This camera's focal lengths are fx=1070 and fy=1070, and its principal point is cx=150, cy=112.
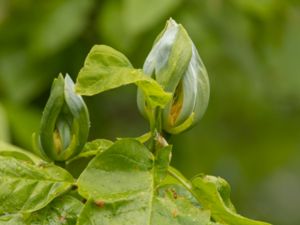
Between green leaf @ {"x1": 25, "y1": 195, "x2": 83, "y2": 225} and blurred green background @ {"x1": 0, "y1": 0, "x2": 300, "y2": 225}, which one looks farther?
blurred green background @ {"x1": 0, "y1": 0, "x2": 300, "y2": 225}

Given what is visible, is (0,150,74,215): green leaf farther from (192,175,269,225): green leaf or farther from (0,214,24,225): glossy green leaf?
(192,175,269,225): green leaf

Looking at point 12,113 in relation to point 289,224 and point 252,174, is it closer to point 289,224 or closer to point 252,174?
point 252,174

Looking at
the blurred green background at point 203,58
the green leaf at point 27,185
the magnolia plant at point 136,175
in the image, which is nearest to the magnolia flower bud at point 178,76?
the magnolia plant at point 136,175

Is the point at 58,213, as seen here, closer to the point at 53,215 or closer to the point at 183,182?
the point at 53,215

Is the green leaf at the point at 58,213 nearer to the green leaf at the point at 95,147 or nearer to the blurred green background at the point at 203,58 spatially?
the green leaf at the point at 95,147

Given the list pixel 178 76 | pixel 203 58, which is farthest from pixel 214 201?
pixel 203 58

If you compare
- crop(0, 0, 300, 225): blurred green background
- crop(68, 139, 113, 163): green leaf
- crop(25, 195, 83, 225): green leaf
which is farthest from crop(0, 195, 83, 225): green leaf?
crop(0, 0, 300, 225): blurred green background

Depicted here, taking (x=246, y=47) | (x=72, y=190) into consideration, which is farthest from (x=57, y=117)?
(x=246, y=47)
